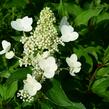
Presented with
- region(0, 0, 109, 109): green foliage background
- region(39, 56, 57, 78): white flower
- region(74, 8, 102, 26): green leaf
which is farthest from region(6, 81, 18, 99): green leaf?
region(74, 8, 102, 26): green leaf

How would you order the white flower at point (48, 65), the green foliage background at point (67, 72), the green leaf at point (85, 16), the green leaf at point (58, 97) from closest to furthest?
the white flower at point (48, 65), the green leaf at point (58, 97), the green foliage background at point (67, 72), the green leaf at point (85, 16)

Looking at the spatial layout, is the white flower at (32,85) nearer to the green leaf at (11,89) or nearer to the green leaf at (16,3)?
the green leaf at (11,89)

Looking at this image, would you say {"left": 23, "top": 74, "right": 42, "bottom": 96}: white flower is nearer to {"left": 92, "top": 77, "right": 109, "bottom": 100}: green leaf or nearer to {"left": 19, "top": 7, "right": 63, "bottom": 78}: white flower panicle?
{"left": 19, "top": 7, "right": 63, "bottom": 78}: white flower panicle

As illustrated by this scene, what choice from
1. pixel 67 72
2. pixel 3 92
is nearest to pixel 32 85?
pixel 3 92

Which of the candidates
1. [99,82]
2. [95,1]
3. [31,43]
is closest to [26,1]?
[95,1]

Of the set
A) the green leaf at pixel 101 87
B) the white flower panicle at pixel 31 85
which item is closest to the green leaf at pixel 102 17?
the green leaf at pixel 101 87

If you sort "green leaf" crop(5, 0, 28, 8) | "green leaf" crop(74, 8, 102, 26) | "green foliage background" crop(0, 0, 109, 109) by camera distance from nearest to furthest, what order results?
"green foliage background" crop(0, 0, 109, 109), "green leaf" crop(74, 8, 102, 26), "green leaf" crop(5, 0, 28, 8)

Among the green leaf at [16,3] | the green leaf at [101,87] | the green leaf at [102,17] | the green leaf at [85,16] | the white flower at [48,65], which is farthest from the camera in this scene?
the green leaf at [16,3]

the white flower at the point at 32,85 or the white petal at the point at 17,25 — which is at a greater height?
the white petal at the point at 17,25
